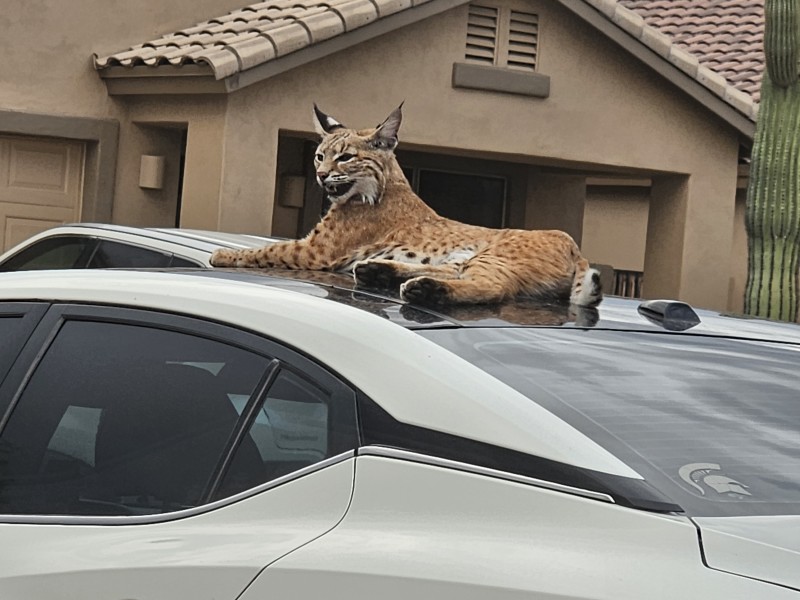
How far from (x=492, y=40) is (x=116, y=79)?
3264 millimetres

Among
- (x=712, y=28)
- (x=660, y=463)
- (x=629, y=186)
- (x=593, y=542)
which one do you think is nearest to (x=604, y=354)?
(x=660, y=463)

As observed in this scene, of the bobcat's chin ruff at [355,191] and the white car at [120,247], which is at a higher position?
the bobcat's chin ruff at [355,191]

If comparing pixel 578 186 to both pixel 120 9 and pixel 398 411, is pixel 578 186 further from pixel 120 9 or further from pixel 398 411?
pixel 398 411

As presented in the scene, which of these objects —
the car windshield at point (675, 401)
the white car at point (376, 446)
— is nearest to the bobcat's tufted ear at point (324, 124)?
the white car at point (376, 446)

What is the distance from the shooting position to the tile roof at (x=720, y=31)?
52.2ft

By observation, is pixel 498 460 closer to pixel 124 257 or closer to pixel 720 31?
pixel 124 257

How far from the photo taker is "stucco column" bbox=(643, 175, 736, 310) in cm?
1297

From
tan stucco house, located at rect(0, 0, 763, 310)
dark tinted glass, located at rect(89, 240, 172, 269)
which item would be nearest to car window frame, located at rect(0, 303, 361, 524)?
dark tinted glass, located at rect(89, 240, 172, 269)

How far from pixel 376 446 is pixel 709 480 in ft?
1.80

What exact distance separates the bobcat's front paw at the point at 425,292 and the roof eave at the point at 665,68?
30.7 feet

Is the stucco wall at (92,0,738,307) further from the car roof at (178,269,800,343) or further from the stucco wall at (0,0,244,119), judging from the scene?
the car roof at (178,269,800,343)

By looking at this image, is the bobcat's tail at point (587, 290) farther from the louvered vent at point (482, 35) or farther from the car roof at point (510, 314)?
the louvered vent at point (482, 35)

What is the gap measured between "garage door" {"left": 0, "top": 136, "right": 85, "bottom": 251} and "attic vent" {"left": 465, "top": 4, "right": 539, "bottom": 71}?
359 cm

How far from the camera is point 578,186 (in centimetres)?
1520
